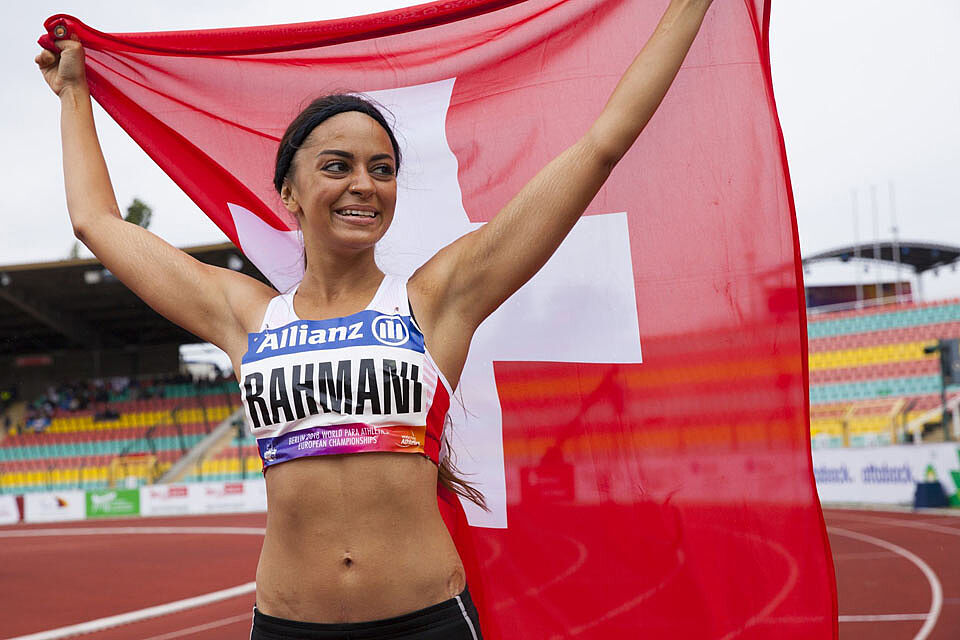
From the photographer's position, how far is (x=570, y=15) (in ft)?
9.47

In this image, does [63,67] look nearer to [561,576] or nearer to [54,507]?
[561,576]

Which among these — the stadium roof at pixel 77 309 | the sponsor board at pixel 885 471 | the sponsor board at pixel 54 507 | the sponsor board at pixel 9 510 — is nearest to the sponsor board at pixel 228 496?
the sponsor board at pixel 54 507

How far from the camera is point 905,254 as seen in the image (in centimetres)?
3569

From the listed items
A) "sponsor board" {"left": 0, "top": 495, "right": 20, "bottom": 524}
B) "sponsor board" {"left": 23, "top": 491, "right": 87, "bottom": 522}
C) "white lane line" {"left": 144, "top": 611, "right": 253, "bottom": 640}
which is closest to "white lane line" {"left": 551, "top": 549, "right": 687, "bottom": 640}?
"white lane line" {"left": 144, "top": 611, "right": 253, "bottom": 640}

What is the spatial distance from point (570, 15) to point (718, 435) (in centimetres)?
139

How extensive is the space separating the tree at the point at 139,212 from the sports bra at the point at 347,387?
53.4 meters

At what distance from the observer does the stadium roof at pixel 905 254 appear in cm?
3462

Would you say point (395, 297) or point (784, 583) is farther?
point (784, 583)

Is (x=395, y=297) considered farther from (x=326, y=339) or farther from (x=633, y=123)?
(x=633, y=123)

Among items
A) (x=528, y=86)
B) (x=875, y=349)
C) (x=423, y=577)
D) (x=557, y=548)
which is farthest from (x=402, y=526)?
(x=875, y=349)

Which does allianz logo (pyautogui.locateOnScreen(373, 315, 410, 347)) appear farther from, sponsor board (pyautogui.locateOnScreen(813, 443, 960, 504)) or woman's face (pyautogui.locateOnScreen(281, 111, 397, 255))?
sponsor board (pyautogui.locateOnScreen(813, 443, 960, 504))

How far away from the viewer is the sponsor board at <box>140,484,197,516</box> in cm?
2567

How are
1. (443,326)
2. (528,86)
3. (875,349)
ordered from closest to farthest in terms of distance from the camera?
(443,326) < (528,86) < (875,349)

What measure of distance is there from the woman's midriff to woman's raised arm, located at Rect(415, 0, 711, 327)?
376 millimetres
